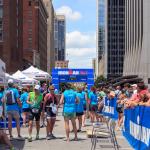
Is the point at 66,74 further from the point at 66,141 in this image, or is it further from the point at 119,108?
the point at 66,141

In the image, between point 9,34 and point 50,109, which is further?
point 9,34

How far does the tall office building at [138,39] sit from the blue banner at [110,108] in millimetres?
67429

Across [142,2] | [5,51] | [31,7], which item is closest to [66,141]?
[5,51]

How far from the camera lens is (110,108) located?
74.8 feet

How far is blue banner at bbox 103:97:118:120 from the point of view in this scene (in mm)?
21234

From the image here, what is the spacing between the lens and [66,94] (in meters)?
15.5

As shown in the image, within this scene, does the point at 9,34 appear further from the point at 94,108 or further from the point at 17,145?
the point at 17,145

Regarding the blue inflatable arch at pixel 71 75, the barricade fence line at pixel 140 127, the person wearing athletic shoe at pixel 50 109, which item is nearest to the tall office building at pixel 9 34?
the blue inflatable arch at pixel 71 75

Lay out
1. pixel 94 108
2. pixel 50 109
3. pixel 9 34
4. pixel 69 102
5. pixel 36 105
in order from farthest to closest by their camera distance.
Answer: pixel 9 34 < pixel 94 108 < pixel 50 109 < pixel 36 105 < pixel 69 102

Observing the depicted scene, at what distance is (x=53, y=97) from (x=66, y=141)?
1621 mm

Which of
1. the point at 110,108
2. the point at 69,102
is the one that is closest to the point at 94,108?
the point at 110,108

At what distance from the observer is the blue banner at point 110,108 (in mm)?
21234

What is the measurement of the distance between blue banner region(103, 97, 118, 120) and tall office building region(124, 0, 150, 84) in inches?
2655

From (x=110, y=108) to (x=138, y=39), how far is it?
86638 millimetres
